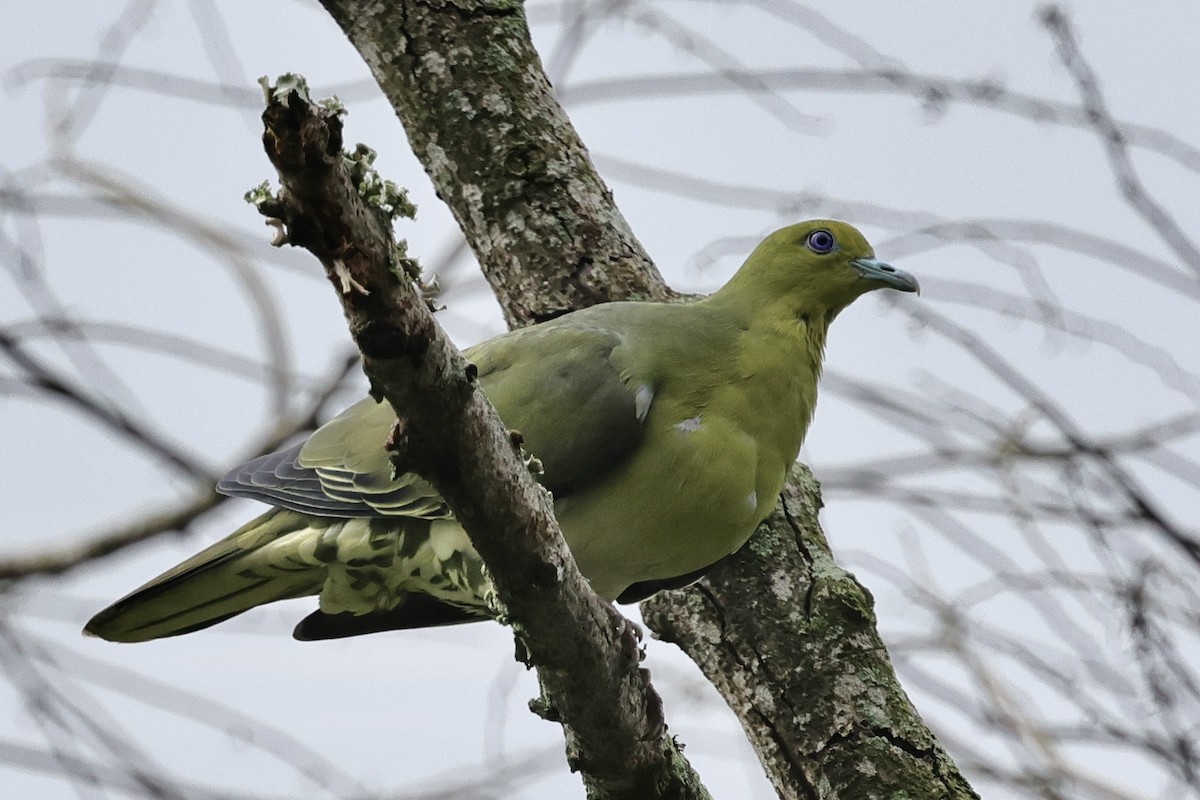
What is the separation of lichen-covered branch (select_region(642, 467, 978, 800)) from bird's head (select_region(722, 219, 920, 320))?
24.4 inches

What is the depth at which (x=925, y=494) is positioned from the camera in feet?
13.5

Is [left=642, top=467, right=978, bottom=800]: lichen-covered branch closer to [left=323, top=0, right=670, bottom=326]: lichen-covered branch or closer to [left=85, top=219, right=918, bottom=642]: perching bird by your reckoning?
[left=85, top=219, right=918, bottom=642]: perching bird

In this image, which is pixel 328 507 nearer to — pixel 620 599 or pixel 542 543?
pixel 620 599

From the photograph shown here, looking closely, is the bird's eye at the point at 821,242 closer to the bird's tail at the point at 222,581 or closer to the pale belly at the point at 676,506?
the pale belly at the point at 676,506

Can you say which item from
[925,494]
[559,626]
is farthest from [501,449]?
[925,494]

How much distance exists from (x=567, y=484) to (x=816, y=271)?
3.50ft

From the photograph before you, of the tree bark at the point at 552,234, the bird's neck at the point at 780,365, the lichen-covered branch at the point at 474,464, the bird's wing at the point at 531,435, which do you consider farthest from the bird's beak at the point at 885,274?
the lichen-covered branch at the point at 474,464

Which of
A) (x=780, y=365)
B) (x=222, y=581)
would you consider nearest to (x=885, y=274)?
(x=780, y=365)

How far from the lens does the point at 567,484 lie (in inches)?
119

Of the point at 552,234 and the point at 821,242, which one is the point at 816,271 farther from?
the point at 552,234

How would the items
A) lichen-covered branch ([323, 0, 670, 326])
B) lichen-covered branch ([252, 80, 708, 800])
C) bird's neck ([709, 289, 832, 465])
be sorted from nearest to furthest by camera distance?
lichen-covered branch ([252, 80, 708, 800]), bird's neck ([709, 289, 832, 465]), lichen-covered branch ([323, 0, 670, 326])

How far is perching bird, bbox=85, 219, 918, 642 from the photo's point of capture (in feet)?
9.84

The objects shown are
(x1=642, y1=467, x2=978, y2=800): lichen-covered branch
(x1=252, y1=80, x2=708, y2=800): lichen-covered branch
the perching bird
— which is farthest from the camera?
the perching bird

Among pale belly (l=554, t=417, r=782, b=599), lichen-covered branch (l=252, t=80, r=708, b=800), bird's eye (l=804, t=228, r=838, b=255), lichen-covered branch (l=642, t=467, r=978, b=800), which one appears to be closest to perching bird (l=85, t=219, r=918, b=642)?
pale belly (l=554, t=417, r=782, b=599)
